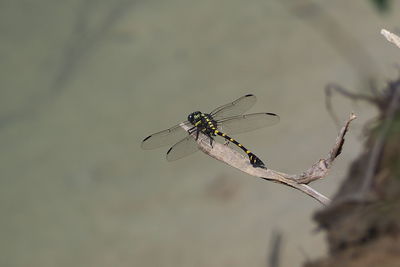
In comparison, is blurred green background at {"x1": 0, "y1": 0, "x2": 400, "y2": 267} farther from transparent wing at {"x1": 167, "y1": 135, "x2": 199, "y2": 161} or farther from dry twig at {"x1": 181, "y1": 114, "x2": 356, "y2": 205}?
dry twig at {"x1": 181, "y1": 114, "x2": 356, "y2": 205}

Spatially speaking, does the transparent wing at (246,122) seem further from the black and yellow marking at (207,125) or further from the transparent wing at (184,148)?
the transparent wing at (184,148)

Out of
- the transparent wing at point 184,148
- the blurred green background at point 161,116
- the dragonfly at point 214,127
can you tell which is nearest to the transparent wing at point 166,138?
the dragonfly at point 214,127

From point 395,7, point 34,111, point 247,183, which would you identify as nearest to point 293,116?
point 247,183

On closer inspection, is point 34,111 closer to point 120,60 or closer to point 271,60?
point 120,60

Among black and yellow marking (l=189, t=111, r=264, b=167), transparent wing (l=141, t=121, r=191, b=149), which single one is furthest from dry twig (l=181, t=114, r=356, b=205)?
transparent wing (l=141, t=121, r=191, b=149)

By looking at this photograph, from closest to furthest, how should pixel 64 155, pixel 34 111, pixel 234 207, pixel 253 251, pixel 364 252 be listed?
1. pixel 364 252
2. pixel 253 251
3. pixel 234 207
4. pixel 64 155
5. pixel 34 111

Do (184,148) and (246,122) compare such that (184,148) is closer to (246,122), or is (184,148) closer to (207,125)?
(207,125)

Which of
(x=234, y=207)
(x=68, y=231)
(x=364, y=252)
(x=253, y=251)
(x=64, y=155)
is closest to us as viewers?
(x=364, y=252)

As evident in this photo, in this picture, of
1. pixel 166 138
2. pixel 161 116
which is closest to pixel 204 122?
pixel 166 138
